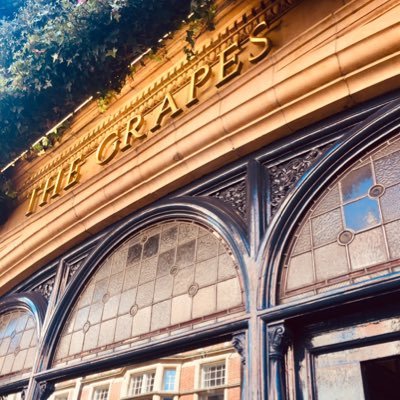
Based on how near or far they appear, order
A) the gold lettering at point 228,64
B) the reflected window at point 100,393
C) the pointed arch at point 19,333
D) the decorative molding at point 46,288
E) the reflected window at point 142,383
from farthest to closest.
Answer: the decorative molding at point 46,288 → the pointed arch at point 19,333 → the gold lettering at point 228,64 → the reflected window at point 100,393 → the reflected window at point 142,383

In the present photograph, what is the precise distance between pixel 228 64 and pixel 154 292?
2.25 meters

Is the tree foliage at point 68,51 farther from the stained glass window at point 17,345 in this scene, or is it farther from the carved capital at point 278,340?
the carved capital at point 278,340

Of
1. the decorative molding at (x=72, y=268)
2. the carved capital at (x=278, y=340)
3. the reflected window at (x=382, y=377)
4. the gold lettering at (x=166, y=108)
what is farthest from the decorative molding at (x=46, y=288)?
the reflected window at (x=382, y=377)

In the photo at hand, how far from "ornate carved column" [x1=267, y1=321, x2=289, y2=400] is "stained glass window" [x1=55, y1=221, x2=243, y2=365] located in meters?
0.41

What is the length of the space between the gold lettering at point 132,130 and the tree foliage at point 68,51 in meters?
0.40

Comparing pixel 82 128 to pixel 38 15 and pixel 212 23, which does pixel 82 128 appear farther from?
pixel 212 23

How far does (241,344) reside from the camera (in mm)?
2990

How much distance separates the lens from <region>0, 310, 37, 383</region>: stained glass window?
4922mm

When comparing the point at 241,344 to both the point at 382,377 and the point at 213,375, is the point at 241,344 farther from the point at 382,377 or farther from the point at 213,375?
the point at 382,377

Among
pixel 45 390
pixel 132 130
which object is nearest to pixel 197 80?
pixel 132 130

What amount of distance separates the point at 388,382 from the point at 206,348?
125cm

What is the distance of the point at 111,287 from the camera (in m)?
4.53

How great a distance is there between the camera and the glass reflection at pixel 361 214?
2.93 metres

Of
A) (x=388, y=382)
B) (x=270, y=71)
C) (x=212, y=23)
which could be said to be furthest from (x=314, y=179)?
(x=212, y=23)
